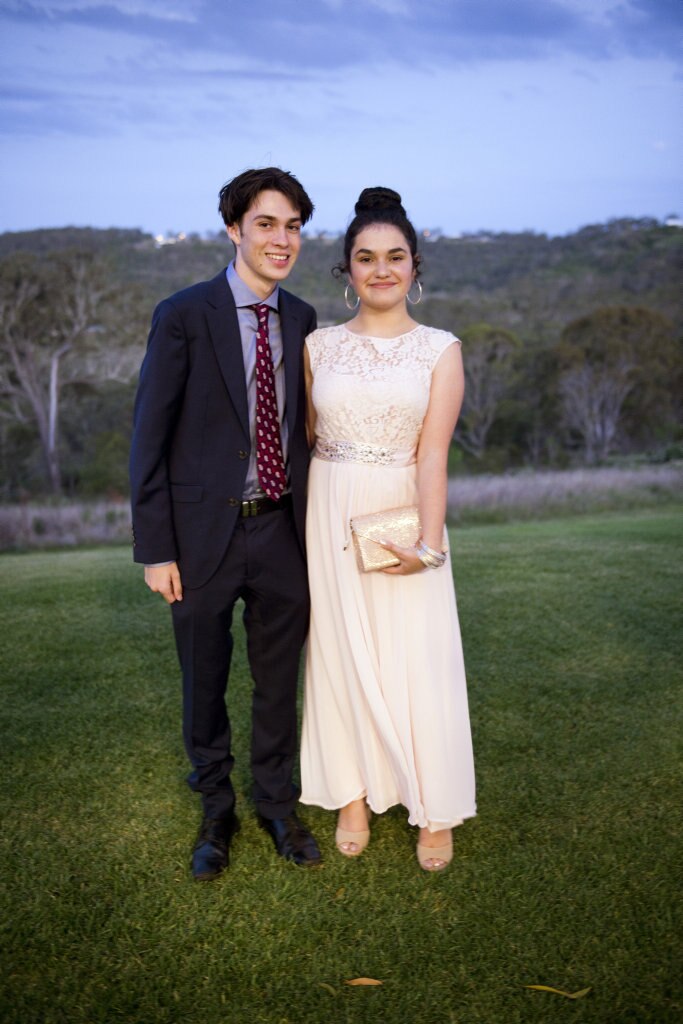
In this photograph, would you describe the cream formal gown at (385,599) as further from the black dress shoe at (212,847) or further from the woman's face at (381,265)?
the black dress shoe at (212,847)

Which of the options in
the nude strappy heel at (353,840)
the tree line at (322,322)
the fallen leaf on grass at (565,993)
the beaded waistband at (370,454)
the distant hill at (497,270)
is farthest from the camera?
the distant hill at (497,270)

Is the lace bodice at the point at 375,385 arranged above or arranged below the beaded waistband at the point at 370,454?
above

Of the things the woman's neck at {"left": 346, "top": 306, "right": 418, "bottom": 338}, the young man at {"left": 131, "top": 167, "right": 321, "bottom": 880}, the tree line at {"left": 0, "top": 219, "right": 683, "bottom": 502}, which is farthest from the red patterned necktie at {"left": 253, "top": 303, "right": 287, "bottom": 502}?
the tree line at {"left": 0, "top": 219, "right": 683, "bottom": 502}

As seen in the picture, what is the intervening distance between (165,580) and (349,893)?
1.20 metres

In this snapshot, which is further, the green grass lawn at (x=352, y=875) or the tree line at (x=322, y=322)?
the tree line at (x=322, y=322)

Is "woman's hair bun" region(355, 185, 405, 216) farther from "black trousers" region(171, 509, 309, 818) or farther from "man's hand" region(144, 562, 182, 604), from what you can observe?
"man's hand" region(144, 562, 182, 604)

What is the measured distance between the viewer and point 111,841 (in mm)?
3086

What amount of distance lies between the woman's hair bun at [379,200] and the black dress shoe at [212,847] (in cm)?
221

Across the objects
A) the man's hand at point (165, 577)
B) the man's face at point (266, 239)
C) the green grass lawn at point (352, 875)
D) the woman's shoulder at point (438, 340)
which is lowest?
the green grass lawn at point (352, 875)

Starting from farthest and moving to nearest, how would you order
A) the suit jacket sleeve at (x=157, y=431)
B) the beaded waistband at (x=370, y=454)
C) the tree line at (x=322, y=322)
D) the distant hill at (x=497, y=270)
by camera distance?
1. the distant hill at (x=497, y=270)
2. the tree line at (x=322, y=322)
3. the beaded waistband at (x=370, y=454)
4. the suit jacket sleeve at (x=157, y=431)

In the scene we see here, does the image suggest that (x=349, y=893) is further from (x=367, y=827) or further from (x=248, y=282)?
(x=248, y=282)

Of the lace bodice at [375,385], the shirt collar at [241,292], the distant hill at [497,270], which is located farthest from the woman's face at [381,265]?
the distant hill at [497,270]

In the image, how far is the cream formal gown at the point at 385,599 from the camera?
284 cm

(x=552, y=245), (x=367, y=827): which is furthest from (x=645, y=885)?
(x=552, y=245)
